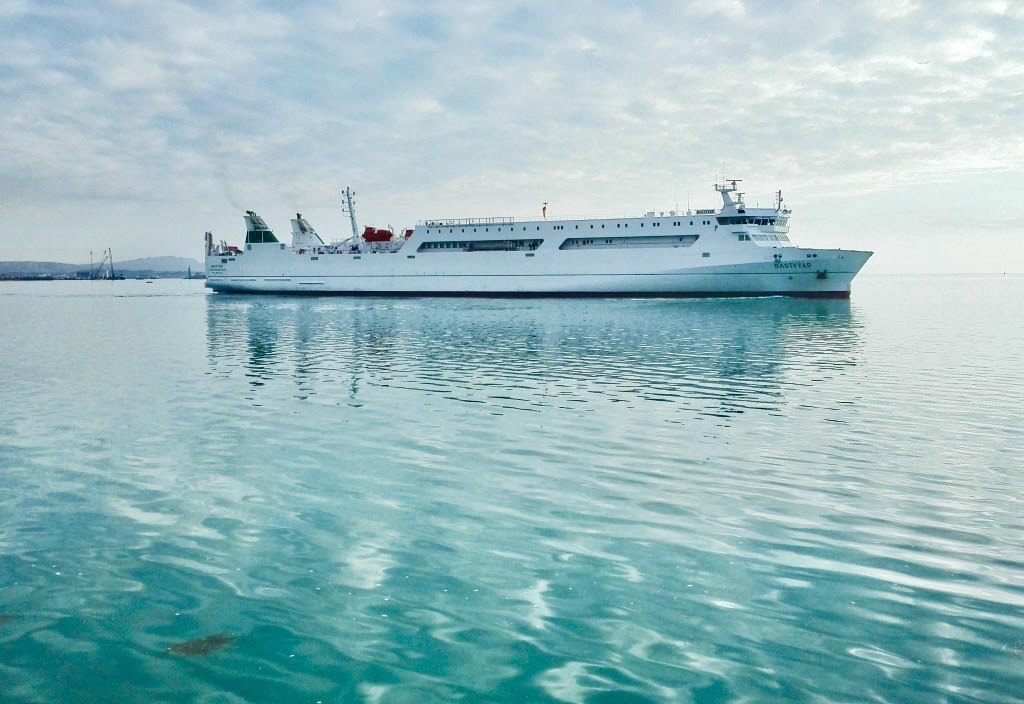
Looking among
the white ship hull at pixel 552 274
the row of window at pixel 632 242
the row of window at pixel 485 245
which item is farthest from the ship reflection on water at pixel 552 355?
the row of window at pixel 485 245

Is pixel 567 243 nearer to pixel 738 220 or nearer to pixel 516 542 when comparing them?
pixel 738 220

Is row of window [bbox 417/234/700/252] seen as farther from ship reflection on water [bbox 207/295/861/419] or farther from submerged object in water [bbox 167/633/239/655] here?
submerged object in water [bbox 167/633/239/655]

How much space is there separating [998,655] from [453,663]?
3.82 meters

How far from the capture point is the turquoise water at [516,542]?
17.4ft

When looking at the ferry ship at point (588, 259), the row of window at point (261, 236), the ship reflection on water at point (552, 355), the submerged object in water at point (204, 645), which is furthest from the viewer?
the row of window at point (261, 236)

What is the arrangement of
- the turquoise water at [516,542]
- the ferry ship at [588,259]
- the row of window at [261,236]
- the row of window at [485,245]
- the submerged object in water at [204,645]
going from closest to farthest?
1. the turquoise water at [516,542]
2. the submerged object in water at [204,645]
3. the ferry ship at [588,259]
4. the row of window at [485,245]
5. the row of window at [261,236]

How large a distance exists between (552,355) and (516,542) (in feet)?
58.7

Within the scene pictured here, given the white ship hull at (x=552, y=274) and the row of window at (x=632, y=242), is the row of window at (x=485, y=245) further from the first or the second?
the row of window at (x=632, y=242)

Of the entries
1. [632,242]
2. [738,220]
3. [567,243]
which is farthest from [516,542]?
[567,243]

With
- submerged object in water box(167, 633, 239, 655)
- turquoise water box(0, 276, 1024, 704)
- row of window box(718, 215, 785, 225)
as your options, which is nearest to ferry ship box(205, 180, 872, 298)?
row of window box(718, 215, 785, 225)

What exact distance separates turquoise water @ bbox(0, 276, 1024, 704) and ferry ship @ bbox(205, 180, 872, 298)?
4296 cm

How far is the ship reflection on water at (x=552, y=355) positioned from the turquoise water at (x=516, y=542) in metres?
0.38

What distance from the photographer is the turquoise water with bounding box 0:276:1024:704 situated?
17.4 ft

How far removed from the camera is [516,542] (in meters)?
7.78
